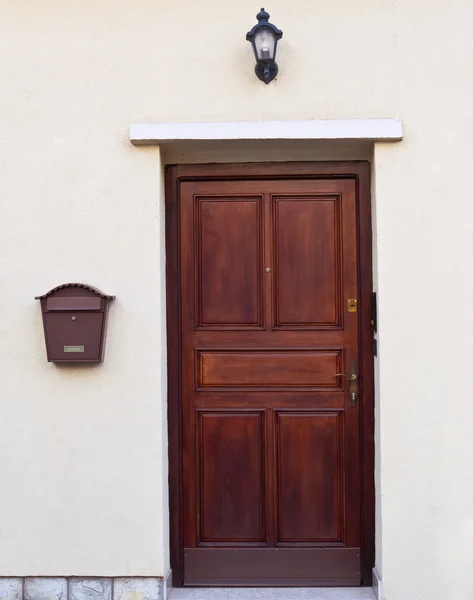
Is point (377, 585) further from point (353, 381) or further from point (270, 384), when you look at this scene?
point (270, 384)

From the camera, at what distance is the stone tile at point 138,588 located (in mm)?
3896

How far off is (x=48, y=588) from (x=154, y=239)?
2.04 metres

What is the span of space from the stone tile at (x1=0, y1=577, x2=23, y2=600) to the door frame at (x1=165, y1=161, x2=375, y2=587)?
0.87m

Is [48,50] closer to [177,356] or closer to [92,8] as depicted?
[92,8]

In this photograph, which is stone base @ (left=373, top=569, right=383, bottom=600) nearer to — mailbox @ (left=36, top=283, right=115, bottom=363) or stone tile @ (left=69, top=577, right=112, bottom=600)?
stone tile @ (left=69, top=577, right=112, bottom=600)

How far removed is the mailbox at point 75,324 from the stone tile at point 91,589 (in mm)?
1239

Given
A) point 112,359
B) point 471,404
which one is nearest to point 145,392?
point 112,359

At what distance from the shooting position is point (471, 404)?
12.6 feet

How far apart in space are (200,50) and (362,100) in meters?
0.94

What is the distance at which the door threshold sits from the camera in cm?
398

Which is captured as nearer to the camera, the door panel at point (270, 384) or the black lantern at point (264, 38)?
the black lantern at point (264, 38)

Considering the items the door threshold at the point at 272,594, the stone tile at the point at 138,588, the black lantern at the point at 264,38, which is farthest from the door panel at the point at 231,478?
the black lantern at the point at 264,38

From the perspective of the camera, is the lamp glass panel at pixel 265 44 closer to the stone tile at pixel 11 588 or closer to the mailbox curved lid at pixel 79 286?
the mailbox curved lid at pixel 79 286

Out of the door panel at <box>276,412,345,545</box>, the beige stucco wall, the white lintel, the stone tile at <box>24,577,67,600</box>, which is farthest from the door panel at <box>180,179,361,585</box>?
the stone tile at <box>24,577,67,600</box>
